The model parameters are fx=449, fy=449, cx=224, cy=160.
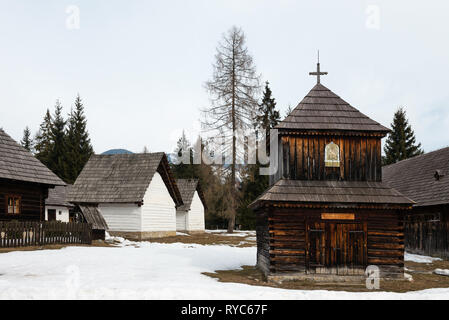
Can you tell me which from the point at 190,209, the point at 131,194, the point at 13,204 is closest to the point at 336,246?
the point at 13,204

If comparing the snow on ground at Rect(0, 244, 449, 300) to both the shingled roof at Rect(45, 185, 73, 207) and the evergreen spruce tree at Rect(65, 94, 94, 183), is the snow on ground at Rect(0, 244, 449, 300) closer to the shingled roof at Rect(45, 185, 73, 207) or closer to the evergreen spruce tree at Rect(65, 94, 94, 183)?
the shingled roof at Rect(45, 185, 73, 207)

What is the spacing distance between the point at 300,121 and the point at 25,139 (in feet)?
266

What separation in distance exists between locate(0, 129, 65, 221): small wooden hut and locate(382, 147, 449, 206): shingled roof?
21439 mm

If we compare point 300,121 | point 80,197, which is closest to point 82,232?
point 80,197

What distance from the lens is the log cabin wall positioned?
16516 mm

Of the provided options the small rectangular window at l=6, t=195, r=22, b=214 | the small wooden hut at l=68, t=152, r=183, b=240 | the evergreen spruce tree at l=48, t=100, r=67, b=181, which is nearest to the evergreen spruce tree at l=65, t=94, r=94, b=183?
the evergreen spruce tree at l=48, t=100, r=67, b=181

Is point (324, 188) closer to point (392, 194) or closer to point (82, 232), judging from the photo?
point (392, 194)

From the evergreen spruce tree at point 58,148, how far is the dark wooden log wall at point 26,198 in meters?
38.2

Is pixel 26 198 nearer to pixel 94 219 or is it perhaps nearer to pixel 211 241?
pixel 94 219

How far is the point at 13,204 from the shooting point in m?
24.9

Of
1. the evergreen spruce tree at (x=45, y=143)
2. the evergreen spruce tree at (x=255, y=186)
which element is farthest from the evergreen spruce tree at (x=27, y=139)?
the evergreen spruce tree at (x=255, y=186)

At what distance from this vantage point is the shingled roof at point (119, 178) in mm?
33375

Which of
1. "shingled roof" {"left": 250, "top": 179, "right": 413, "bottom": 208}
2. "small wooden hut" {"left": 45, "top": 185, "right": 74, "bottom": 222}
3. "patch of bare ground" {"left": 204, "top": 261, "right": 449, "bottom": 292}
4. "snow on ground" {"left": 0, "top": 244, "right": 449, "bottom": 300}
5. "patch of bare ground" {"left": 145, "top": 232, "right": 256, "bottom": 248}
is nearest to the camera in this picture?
"snow on ground" {"left": 0, "top": 244, "right": 449, "bottom": 300}

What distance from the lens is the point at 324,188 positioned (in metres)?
16.1
